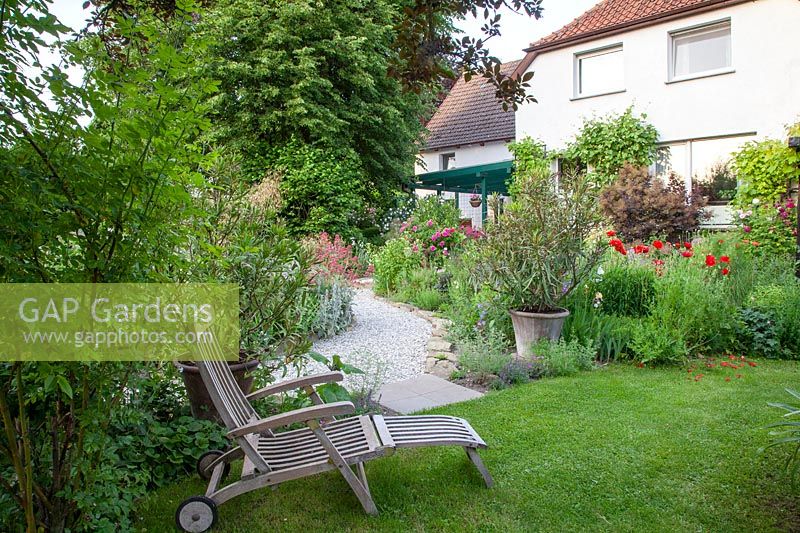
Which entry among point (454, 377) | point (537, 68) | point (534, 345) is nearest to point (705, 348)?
point (534, 345)

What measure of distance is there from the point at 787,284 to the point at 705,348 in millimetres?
1901

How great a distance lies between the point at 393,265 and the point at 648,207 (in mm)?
5120

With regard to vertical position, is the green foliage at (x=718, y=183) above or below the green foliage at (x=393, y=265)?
above

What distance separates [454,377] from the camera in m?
5.68

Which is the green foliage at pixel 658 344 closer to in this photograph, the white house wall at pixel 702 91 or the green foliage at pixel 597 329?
the green foliage at pixel 597 329

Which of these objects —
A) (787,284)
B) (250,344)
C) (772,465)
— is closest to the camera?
(772,465)

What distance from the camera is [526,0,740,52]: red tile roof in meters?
12.8

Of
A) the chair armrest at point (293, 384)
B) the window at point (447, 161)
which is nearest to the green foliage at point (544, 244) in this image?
the chair armrest at point (293, 384)

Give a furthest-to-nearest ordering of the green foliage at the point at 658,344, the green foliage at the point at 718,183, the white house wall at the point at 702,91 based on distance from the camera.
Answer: the green foliage at the point at 718,183 < the white house wall at the point at 702,91 < the green foliage at the point at 658,344

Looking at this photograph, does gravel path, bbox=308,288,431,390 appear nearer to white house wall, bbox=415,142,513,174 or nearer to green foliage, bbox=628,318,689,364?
green foliage, bbox=628,318,689,364

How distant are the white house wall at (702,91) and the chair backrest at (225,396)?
480 inches

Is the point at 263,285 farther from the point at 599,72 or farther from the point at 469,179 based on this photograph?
the point at 469,179

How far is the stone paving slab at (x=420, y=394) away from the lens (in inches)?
190

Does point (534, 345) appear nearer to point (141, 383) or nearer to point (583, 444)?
point (583, 444)
